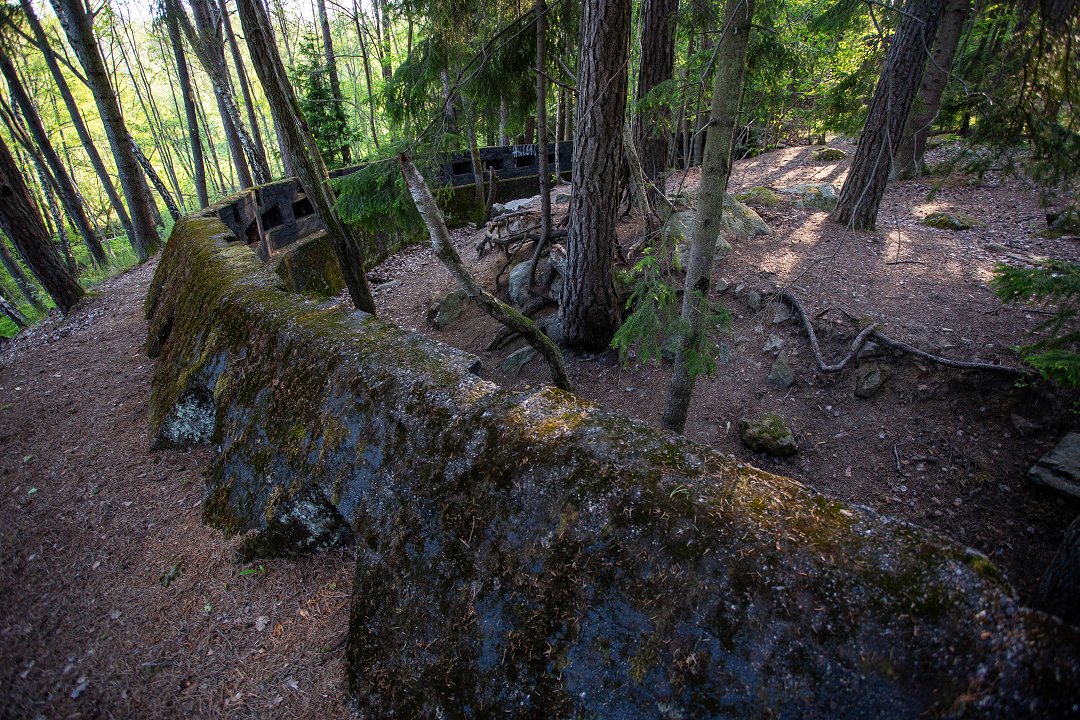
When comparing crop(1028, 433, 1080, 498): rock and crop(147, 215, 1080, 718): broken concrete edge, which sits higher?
crop(147, 215, 1080, 718): broken concrete edge

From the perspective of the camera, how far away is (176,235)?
8.20 metres

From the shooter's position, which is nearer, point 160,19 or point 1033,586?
point 1033,586

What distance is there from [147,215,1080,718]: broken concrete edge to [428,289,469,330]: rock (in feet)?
16.2

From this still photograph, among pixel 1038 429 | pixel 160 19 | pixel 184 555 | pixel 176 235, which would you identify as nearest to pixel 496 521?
pixel 184 555

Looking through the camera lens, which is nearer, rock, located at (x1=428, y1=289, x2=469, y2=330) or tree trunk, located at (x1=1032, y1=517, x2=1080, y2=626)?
tree trunk, located at (x1=1032, y1=517, x2=1080, y2=626)

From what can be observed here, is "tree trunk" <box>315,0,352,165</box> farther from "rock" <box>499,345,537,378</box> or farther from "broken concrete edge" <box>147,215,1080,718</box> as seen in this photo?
"broken concrete edge" <box>147,215,1080,718</box>

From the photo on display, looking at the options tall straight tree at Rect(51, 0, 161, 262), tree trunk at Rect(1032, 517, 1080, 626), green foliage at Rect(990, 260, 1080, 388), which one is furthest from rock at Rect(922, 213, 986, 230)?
tall straight tree at Rect(51, 0, 161, 262)

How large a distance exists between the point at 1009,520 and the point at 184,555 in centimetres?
680

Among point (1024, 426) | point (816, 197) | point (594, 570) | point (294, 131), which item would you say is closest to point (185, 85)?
point (294, 131)

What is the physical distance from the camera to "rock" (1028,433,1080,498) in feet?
12.0

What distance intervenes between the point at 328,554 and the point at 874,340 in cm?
609

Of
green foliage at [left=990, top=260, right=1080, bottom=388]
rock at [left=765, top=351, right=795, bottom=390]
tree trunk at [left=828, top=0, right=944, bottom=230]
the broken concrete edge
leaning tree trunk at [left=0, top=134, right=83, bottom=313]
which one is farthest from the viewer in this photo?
leaning tree trunk at [left=0, top=134, right=83, bottom=313]

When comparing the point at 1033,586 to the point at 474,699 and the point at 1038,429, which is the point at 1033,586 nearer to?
the point at 1038,429

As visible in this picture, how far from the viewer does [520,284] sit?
831 centimetres
